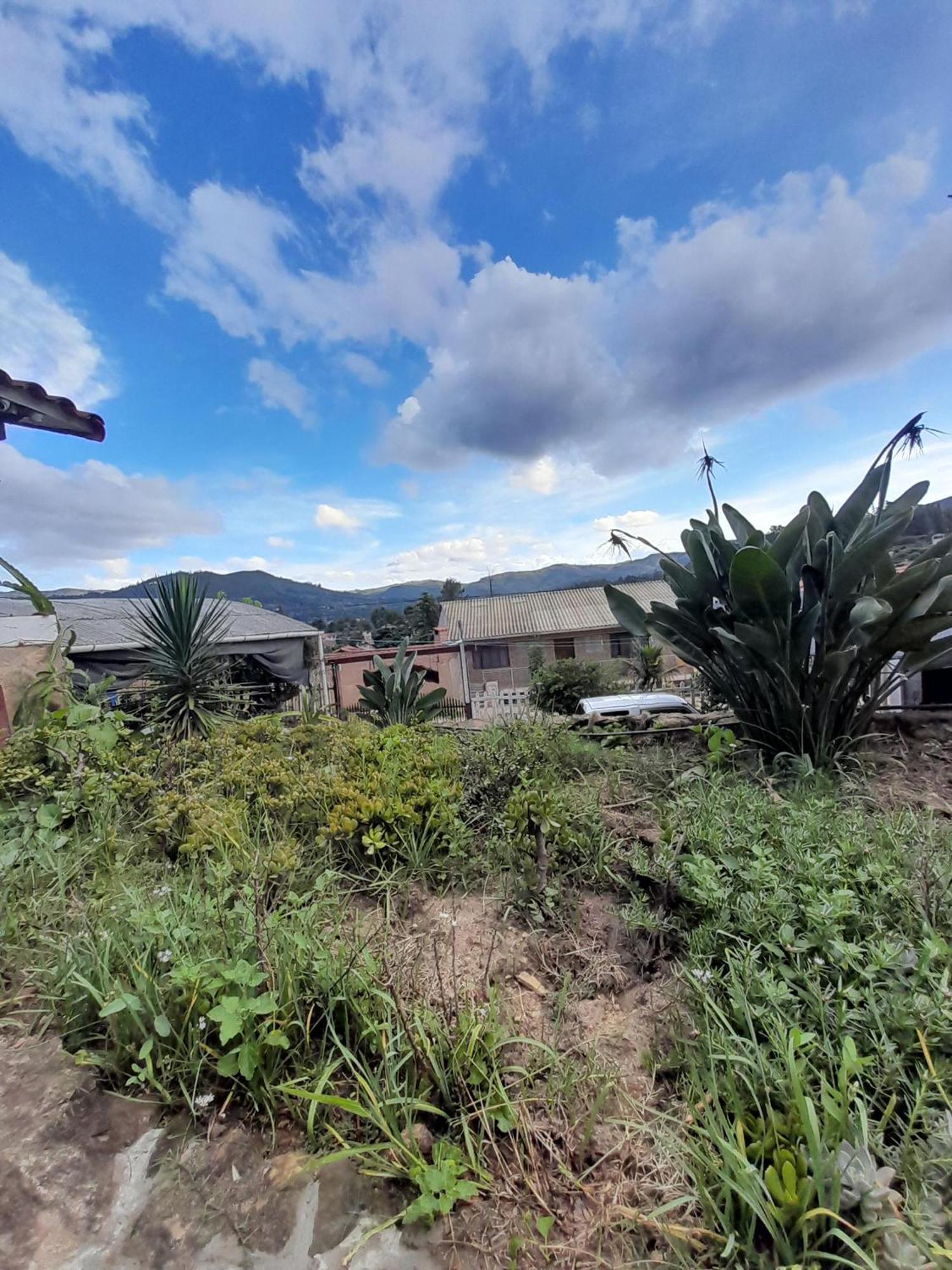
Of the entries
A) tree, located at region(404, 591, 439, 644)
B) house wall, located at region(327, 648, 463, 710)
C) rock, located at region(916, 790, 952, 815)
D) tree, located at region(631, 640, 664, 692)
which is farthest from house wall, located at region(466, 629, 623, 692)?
rock, located at region(916, 790, 952, 815)

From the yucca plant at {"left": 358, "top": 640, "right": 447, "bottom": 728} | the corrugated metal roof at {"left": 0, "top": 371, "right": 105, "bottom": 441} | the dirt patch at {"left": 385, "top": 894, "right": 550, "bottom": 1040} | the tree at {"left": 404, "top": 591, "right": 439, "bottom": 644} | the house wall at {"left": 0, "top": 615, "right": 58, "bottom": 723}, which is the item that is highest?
Answer: the tree at {"left": 404, "top": 591, "right": 439, "bottom": 644}

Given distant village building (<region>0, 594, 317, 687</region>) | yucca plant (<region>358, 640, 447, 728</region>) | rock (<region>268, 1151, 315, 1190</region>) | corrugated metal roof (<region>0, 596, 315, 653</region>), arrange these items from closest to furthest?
rock (<region>268, 1151, 315, 1190</region>) → yucca plant (<region>358, 640, 447, 728</region>) → distant village building (<region>0, 594, 317, 687</region>) → corrugated metal roof (<region>0, 596, 315, 653</region>)

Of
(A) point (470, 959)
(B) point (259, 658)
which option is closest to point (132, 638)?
(B) point (259, 658)

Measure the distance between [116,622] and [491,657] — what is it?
17.0 m

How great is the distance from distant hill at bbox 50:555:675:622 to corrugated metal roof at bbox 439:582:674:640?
1038 mm

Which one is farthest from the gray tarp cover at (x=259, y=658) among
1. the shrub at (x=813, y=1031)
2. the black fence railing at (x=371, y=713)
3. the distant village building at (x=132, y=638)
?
the shrub at (x=813, y=1031)

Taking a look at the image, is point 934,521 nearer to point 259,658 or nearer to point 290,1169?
point 290,1169

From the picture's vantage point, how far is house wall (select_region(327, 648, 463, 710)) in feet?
58.3

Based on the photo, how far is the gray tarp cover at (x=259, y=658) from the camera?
24.0ft

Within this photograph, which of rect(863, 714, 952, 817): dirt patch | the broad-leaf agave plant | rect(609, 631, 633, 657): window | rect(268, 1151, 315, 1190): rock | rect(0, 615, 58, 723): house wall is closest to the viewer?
rect(268, 1151, 315, 1190): rock

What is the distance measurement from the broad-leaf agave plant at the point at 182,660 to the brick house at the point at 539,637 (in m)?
16.3

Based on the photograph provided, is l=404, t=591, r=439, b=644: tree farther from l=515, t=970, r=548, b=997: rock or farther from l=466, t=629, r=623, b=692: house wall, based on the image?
l=515, t=970, r=548, b=997: rock

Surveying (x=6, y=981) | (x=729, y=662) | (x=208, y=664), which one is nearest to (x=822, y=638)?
(x=729, y=662)

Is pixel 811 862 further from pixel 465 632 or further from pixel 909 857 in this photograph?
pixel 465 632
